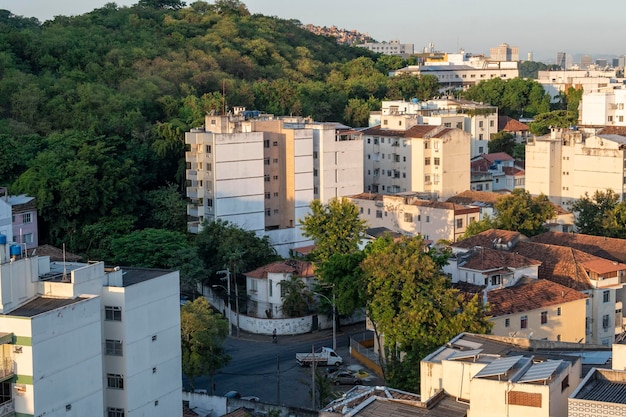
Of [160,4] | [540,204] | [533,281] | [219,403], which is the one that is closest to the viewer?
[219,403]

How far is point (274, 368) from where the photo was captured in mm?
30578

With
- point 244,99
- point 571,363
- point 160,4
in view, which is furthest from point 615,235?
point 160,4

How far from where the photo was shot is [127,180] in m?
42.6

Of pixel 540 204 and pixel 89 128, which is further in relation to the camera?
pixel 89 128

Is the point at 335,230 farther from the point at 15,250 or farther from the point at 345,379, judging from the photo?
the point at 15,250

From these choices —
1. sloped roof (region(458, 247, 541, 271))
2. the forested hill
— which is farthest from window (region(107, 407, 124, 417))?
the forested hill

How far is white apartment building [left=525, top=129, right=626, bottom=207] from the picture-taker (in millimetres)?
46906

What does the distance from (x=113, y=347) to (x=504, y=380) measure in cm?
794

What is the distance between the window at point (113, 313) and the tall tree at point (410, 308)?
703 cm

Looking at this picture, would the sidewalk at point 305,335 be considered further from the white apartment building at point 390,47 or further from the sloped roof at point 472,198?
the white apartment building at point 390,47

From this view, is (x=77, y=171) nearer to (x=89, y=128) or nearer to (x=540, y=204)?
(x=89, y=128)

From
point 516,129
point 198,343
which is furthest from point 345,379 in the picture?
point 516,129

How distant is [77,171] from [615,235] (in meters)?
20.3

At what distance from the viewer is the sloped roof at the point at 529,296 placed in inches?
1123
